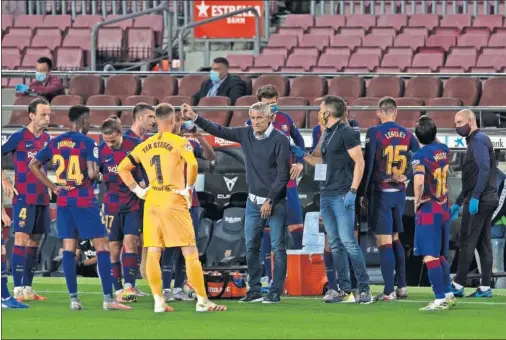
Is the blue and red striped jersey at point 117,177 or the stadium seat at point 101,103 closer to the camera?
the blue and red striped jersey at point 117,177

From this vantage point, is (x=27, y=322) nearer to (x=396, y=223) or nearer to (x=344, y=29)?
(x=396, y=223)

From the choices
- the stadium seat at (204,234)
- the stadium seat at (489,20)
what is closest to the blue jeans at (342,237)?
the stadium seat at (204,234)

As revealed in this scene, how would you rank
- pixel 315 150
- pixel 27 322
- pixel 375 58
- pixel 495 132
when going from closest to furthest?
pixel 27 322
pixel 315 150
pixel 495 132
pixel 375 58

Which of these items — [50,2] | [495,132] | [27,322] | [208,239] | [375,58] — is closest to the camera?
[27,322]

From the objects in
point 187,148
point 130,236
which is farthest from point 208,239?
point 187,148

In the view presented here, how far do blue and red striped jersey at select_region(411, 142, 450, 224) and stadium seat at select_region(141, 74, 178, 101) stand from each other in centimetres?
853

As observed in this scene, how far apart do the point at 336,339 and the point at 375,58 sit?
1366cm

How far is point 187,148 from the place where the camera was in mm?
11539

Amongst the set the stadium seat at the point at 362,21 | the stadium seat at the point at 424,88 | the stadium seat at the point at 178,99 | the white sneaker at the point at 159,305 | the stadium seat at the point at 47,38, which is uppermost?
the stadium seat at the point at 362,21

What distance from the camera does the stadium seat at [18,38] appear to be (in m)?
25.9

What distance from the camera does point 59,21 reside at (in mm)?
27016

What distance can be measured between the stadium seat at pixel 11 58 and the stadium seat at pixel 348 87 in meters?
A: 7.52

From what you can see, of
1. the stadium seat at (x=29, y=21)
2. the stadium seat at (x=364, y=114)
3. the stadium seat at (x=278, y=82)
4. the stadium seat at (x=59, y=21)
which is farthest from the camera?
the stadium seat at (x=29, y=21)

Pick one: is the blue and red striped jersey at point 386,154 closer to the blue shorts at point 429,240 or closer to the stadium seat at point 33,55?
the blue shorts at point 429,240
